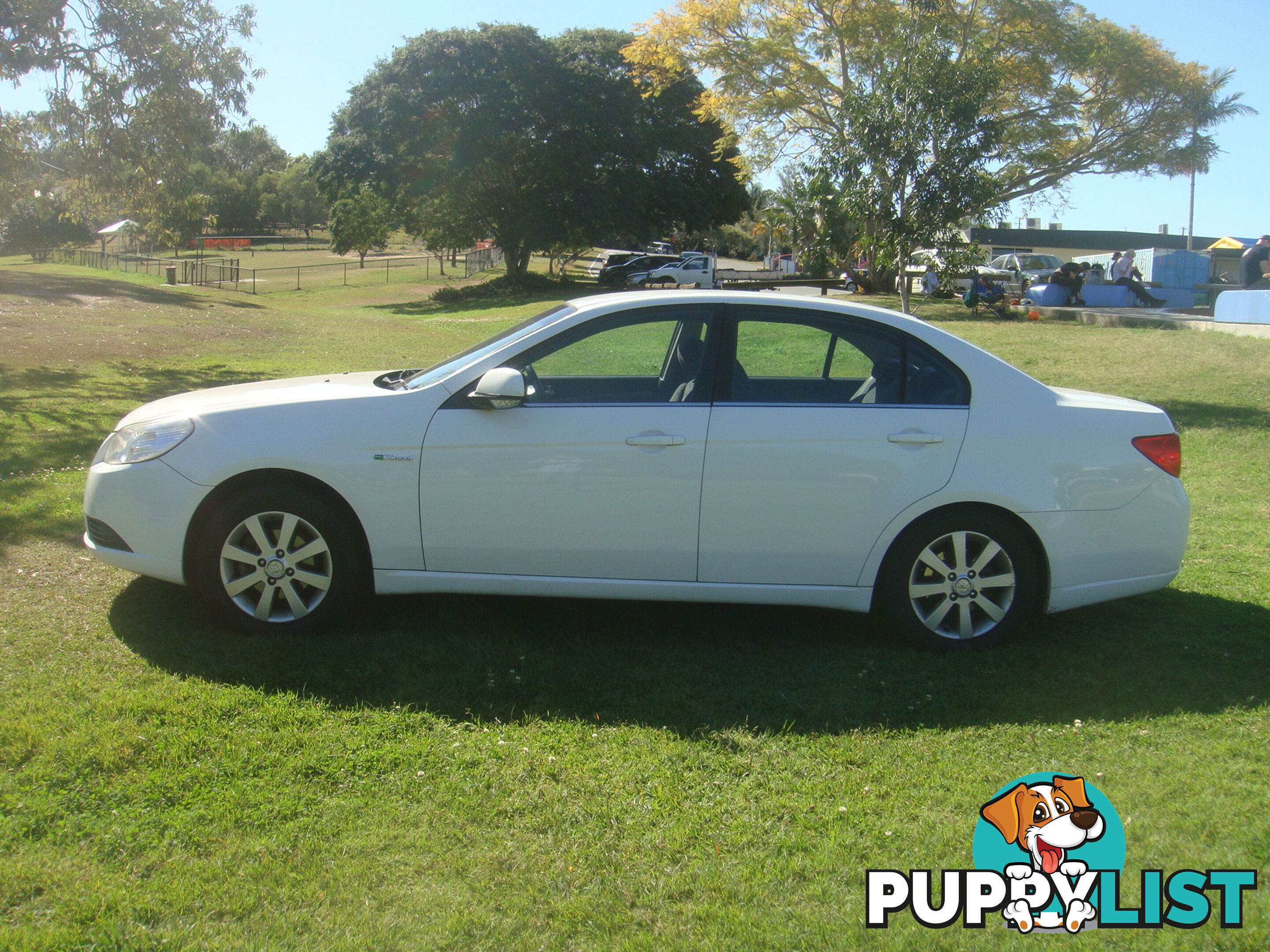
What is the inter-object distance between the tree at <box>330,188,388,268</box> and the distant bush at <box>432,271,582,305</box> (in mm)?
9772

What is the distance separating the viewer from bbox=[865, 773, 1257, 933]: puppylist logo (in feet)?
9.50

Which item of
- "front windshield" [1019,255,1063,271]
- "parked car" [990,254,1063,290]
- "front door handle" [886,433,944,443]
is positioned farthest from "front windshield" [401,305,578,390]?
"front windshield" [1019,255,1063,271]

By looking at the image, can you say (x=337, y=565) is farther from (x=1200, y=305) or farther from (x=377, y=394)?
(x=1200, y=305)

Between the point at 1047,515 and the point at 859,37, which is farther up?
the point at 859,37

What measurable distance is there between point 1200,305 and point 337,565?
29774 millimetres

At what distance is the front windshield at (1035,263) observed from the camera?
36031 millimetres

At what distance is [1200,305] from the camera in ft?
93.8

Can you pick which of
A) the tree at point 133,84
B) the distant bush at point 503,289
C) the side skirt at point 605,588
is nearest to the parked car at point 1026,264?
the distant bush at point 503,289

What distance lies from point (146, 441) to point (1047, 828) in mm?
4068

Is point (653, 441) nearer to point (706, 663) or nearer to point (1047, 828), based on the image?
point (706, 663)

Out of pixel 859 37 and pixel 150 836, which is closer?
pixel 150 836

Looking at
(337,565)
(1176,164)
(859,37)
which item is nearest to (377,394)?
(337,565)

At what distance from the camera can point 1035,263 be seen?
119 feet

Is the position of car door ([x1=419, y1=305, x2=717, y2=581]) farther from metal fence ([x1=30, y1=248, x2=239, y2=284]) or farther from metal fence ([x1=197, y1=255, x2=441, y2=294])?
metal fence ([x1=30, y1=248, x2=239, y2=284])
